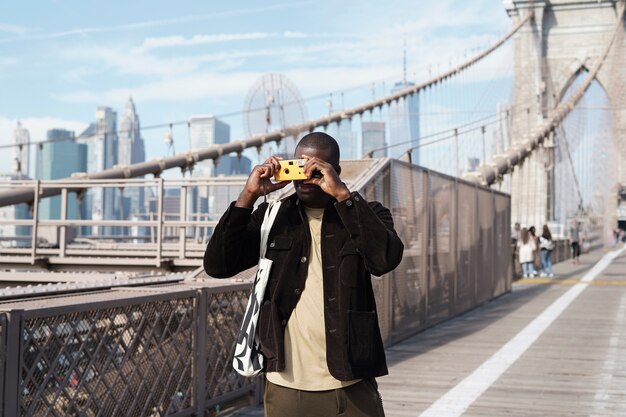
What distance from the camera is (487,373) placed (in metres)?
6.86

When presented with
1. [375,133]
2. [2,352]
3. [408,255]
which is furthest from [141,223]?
[375,133]

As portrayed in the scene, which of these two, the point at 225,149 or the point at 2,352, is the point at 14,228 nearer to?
the point at 225,149

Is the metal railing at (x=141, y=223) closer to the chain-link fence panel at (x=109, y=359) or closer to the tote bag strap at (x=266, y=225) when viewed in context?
the chain-link fence panel at (x=109, y=359)

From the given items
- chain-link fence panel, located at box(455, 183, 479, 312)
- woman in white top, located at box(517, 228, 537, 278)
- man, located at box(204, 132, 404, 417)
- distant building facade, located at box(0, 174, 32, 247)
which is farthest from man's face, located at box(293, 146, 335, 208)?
woman in white top, located at box(517, 228, 537, 278)

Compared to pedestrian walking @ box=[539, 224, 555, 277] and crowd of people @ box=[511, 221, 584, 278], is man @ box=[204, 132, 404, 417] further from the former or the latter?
pedestrian walking @ box=[539, 224, 555, 277]

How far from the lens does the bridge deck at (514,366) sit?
564 centimetres

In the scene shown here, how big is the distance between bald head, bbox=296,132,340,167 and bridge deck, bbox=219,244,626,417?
3019 millimetres

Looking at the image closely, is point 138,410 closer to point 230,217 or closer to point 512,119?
point 230,217

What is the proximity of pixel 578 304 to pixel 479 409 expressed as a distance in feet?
27.6

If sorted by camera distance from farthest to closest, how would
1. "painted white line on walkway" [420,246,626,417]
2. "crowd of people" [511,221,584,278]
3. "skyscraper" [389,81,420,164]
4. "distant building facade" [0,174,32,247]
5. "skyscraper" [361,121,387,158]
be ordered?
"skyscraper" [389,81,420,164] < "crowd of people" [511,221,584,278] < "distant building facade" [0,174,32,247] < "skyscraper" [361,121,387,158] < "painted white line on walkway" [420,246,626,417]

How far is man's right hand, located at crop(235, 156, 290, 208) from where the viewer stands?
243 centimetres

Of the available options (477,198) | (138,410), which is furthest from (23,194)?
(138,410)

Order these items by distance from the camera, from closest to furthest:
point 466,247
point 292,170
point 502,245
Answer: point 292,170 < point 466,247 < point 502,245

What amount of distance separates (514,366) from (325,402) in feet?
16.7
